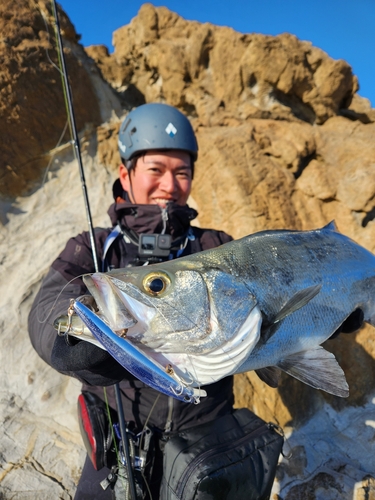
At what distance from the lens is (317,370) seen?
60.7 inches

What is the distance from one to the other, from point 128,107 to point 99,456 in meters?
6.39

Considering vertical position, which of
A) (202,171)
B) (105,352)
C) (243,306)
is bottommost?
(105,352)

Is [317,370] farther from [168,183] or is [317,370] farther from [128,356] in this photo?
[168,183]

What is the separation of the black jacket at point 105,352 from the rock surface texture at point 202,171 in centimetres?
122

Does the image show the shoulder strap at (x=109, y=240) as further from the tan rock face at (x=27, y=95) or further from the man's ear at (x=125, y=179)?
the tan rock face at (x=27, y=95)

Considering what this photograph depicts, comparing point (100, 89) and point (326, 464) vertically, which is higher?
point (100, 89)

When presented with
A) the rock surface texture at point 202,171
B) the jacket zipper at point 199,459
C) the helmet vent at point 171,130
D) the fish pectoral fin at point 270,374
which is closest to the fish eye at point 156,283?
the fish pectoral fin at point 270,374

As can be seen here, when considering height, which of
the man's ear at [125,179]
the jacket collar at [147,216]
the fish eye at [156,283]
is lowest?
the fish eye at [156,283]

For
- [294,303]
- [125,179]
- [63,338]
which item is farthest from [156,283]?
[125,179]

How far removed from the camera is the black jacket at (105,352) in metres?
1.37

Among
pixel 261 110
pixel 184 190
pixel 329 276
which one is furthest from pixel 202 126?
pixel 329 276

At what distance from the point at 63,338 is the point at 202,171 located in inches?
162

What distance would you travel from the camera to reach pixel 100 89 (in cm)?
595

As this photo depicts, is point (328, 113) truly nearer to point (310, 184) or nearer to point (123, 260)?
point (310, 184)
